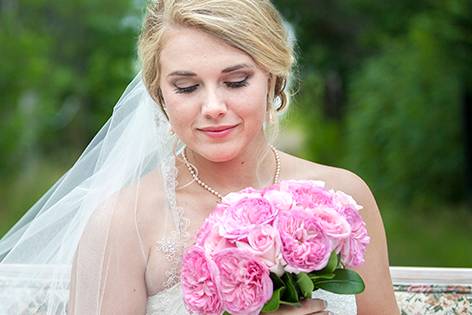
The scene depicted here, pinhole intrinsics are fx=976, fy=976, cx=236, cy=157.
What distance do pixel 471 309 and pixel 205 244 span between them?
59.0 inches

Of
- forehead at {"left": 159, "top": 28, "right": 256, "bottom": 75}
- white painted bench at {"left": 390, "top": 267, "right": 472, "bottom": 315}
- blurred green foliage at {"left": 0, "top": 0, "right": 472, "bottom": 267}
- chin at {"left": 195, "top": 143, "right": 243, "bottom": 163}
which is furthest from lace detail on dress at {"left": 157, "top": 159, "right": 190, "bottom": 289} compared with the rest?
blurred green foliage at {"left": 0, "top": 0, "right": 472, "bottom": 267}

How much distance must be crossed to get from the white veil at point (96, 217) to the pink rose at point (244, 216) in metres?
0.55

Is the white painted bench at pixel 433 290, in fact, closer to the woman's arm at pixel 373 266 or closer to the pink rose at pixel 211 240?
the woman's arm at pixel 373 266

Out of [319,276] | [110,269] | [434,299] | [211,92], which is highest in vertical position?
[211,92]

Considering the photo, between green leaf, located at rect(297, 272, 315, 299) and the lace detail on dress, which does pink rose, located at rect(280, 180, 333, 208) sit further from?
the lace detail on dress

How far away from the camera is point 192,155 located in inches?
134

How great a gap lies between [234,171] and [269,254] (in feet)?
2.55

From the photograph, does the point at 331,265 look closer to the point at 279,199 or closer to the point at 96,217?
the point at 279,199

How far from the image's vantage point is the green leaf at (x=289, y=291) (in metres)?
2.69

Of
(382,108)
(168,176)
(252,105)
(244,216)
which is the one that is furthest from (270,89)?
(382,108)

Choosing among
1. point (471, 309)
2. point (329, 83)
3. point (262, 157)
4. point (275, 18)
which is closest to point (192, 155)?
point (262, 157)

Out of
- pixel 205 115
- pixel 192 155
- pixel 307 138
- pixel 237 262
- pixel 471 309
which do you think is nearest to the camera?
pixel 237 262

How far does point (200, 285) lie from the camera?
2693mm

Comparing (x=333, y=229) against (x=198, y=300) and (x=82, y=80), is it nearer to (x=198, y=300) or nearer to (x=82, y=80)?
(x=198, y=300)
